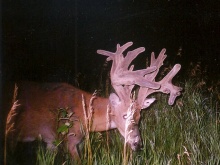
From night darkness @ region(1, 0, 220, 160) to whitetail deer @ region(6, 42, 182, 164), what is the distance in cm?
756

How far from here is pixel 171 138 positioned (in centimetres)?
505

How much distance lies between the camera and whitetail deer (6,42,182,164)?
4793 millimetres

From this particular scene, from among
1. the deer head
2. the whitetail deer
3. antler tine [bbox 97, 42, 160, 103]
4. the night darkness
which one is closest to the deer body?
the whitetail deer

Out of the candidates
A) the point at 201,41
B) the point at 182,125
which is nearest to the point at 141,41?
the point at 201,41

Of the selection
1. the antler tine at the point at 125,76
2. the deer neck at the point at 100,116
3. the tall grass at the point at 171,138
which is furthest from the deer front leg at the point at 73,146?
the antler tine at the point at 125,76

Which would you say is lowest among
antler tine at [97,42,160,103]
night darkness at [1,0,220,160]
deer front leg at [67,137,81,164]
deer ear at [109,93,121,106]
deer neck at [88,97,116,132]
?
deer front leg at [67,137,81,164]

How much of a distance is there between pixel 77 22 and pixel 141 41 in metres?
3.53

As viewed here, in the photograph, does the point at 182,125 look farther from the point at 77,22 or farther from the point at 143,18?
the point at 143,18

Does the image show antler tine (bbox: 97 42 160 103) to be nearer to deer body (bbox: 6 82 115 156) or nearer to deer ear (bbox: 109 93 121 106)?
deer ear (bbox: 109 93 121 106)

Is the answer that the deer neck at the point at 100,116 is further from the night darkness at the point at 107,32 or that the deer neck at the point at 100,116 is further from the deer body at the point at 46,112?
the night darkness at the point at 107,32

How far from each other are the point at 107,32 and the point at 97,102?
13187mm

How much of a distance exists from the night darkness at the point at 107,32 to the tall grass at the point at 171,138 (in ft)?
23.7

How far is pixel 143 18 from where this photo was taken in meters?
19.8

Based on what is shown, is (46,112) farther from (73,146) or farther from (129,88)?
(129,88)
